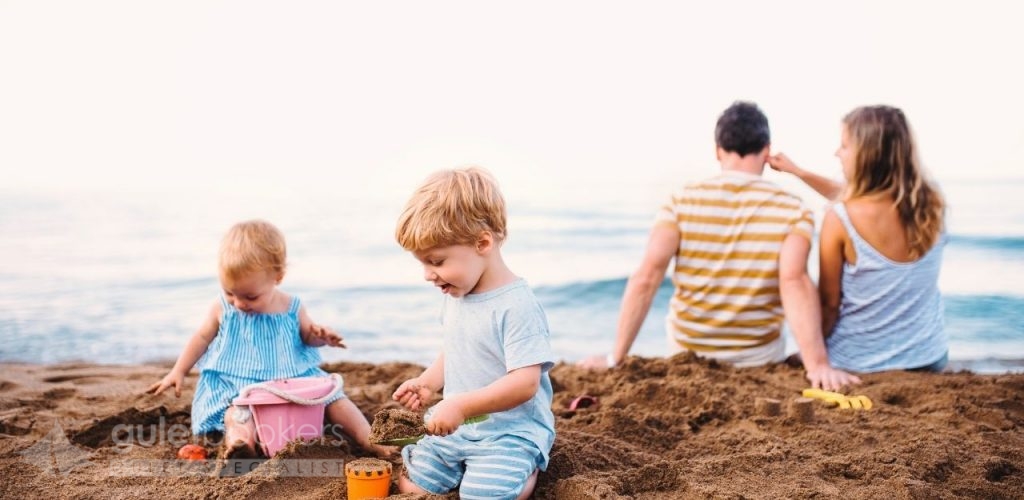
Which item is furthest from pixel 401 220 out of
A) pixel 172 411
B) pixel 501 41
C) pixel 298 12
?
pixel 298 12

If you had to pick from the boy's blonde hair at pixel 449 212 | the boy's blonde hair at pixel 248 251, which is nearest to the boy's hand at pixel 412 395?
the boy's blonde hair at pixel 449 212

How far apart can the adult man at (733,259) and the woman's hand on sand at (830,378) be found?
0.18 metres

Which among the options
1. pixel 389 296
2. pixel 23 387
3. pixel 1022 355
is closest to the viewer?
pixel 23 387

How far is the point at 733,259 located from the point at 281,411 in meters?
2.76

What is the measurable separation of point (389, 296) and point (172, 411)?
21.5 ft

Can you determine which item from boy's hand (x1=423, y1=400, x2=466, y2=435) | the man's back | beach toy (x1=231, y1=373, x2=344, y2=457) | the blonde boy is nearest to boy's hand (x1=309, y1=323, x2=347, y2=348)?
beach toy (x1=231, y1=373, x2=344, y2=457)

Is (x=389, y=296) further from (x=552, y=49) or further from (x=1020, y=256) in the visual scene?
(x=552, y=49)

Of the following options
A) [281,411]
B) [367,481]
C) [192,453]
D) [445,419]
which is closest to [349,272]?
[192,453]

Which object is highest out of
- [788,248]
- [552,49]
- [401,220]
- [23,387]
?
[552,49]

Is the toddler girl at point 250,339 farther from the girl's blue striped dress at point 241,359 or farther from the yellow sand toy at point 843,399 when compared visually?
the yellow sand toy at point 843,399

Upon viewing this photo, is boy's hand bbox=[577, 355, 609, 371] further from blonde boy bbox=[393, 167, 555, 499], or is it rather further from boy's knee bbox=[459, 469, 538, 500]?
boy's knee bbox=[459, 469, 538, 500]

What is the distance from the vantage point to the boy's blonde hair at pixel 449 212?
8.38 feet

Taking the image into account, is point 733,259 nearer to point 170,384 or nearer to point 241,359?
point 241,359

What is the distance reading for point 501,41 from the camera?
2152 cm
